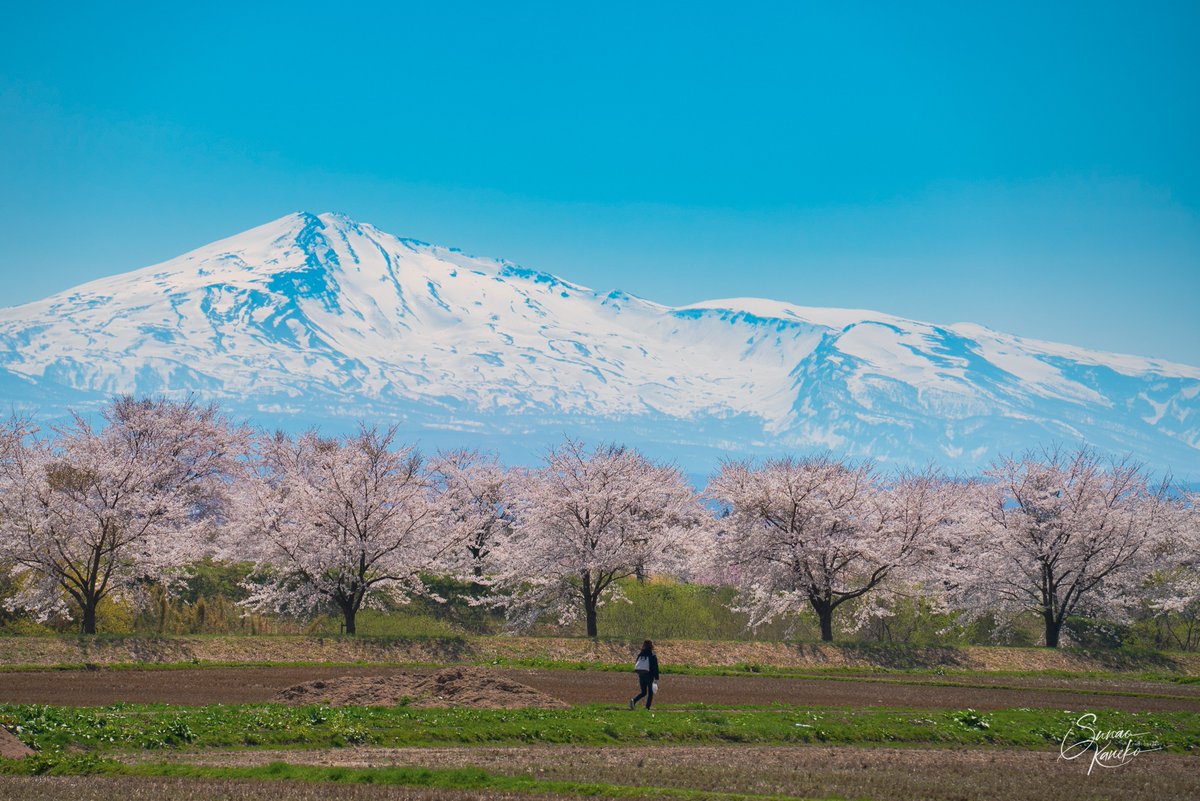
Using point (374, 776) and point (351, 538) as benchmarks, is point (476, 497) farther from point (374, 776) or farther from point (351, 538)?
point (374, 776)

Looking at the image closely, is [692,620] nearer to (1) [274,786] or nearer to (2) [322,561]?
(2) [322,561]

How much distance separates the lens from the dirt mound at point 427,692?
30.1 m

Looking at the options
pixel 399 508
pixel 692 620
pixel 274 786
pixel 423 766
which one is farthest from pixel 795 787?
pixel 692 620

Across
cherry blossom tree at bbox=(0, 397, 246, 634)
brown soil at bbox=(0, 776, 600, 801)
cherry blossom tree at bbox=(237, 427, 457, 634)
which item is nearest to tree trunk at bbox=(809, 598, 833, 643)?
cherry blossom tree at bbox=(237, 427, 457, 634)

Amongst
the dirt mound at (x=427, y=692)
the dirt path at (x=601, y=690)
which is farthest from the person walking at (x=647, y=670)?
the dirt path at (x=601, y=690)

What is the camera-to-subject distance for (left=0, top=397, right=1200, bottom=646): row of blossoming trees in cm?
4644

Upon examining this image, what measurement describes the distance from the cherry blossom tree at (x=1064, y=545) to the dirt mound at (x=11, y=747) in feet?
157

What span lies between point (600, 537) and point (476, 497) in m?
29.4

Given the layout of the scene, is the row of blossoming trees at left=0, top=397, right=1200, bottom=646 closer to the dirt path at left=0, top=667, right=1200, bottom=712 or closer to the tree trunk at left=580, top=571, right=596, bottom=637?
the tree trunk at left=580, top=571, right=596, bottom=637

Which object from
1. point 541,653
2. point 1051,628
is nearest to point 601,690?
point 541,653

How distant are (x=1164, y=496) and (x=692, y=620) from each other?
34175 millimetres

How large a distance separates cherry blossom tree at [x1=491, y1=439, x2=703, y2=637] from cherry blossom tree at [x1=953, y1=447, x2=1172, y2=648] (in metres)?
17.4

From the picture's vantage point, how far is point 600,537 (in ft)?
181

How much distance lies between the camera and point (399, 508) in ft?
168
